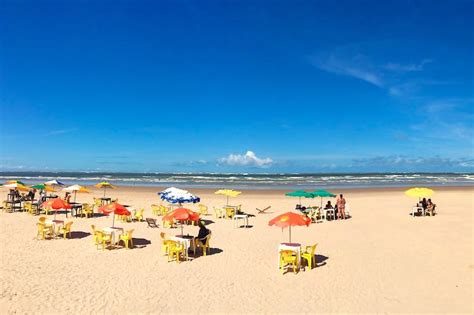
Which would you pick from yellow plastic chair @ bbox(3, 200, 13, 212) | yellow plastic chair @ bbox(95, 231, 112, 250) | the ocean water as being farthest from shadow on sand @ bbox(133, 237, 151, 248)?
the ocean water

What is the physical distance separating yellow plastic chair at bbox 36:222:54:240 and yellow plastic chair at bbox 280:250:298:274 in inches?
369

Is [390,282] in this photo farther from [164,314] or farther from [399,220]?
[399,220]

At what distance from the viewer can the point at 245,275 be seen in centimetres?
1002

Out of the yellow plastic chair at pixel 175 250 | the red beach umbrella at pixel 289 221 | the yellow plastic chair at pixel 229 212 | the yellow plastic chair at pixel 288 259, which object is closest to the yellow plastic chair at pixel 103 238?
the yellow plastic chair at pixel 175 250

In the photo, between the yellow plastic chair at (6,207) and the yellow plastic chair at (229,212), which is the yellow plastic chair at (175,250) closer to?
the yellow plastic chair at (229,212)

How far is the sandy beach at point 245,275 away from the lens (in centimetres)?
805

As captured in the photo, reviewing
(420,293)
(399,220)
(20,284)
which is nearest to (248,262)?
(420,293)

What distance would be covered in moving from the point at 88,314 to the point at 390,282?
7077 millimetres

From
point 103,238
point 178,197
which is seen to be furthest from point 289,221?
point 178,197

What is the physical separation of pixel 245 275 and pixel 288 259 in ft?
4.15

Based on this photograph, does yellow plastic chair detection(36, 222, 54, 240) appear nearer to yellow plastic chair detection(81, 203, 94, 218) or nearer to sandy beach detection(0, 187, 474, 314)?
sandy beach detection(0, 187, 474, 314)

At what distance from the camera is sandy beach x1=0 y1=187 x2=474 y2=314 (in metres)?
8.05

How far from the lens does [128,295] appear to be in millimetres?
8555

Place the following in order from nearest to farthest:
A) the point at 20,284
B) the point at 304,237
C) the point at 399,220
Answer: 1. the point at 20,284
2. the point at 304,237
3. the point at 399,220
